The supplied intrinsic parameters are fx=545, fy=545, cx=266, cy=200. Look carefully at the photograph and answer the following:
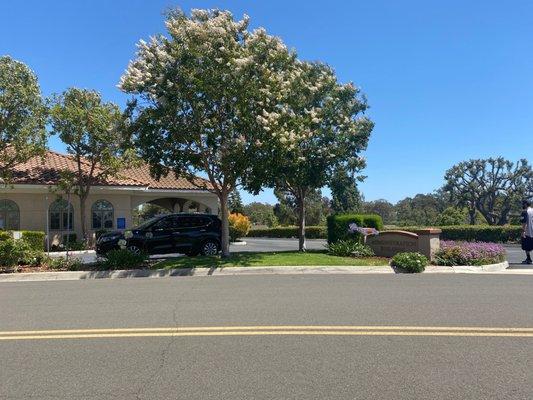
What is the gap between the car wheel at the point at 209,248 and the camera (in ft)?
63.3

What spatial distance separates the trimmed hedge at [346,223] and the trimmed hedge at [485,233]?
18.3 meters

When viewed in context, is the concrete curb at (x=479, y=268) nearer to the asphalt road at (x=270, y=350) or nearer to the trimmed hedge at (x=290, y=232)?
the asphalt road at (x=270, y=350)

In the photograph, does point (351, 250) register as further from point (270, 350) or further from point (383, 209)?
point (383, 209)

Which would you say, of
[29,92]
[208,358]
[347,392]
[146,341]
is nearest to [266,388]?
[347,392]

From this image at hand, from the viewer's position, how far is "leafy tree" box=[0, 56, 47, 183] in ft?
74.6

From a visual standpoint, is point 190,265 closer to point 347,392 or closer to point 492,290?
point 492,290

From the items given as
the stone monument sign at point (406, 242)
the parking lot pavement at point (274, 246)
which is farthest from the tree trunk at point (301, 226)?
the stone monument sign at point (406, 242)

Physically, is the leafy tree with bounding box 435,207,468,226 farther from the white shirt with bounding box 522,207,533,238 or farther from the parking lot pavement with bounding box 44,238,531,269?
the white shirt with bounding box 522,207,533,238

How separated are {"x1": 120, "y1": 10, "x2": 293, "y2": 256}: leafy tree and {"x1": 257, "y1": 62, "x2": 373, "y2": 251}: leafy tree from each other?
1.56m

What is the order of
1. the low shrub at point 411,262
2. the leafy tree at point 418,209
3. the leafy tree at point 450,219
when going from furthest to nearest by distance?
1. the leafy tree at point 418,209
2. the leafy tree at point 450,219
3. the low shrub at point 411,262

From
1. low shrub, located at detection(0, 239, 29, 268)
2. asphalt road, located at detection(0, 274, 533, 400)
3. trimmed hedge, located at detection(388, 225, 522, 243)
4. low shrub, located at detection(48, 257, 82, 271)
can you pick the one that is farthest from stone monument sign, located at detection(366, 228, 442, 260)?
trimmed hedge, located at detection(388, 225, 522, 243)

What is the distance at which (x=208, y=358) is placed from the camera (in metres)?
5.76

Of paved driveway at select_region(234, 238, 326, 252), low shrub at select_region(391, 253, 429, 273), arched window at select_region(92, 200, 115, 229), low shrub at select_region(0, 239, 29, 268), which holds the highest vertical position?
arched window at select_region(92, 200, 115, 229)

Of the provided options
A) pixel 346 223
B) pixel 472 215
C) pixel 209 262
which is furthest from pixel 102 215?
pixel 472 215
